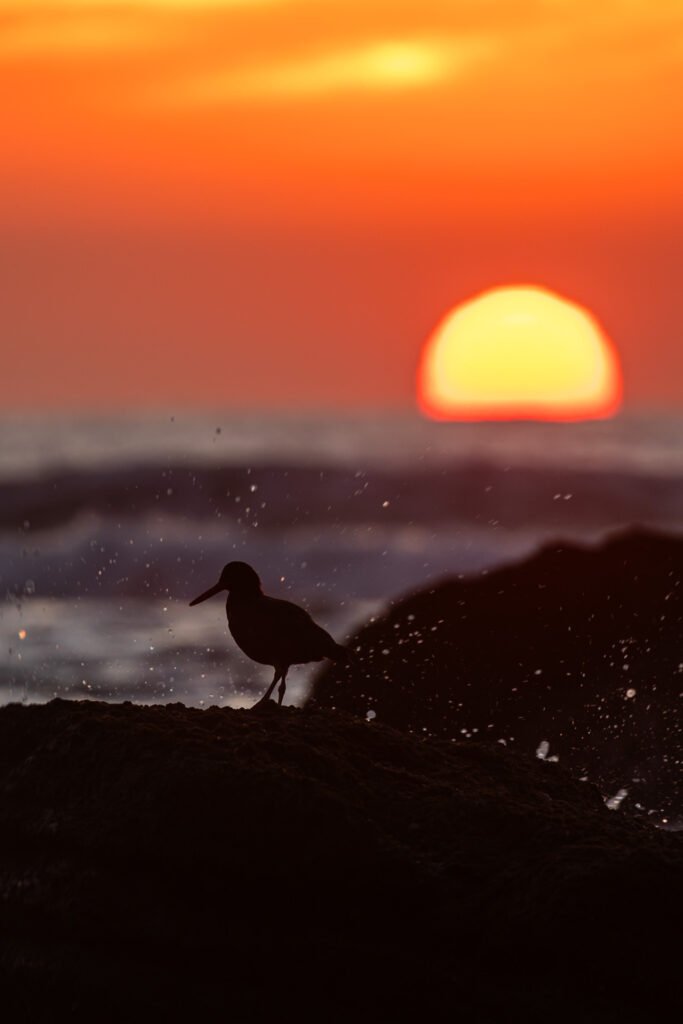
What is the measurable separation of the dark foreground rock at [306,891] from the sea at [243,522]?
6.87 meters

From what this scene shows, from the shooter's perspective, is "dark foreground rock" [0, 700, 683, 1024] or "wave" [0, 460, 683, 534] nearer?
"dark foreground rock" [0, 700, 683, 1024]

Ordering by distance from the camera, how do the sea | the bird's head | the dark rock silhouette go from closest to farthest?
the bird's head < the dark rock silhouette < the sea

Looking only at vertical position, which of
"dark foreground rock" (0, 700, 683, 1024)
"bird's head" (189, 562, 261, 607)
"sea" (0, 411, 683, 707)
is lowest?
"dark foreground rock" (0, 700, 683, 1024)

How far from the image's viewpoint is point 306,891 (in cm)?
420

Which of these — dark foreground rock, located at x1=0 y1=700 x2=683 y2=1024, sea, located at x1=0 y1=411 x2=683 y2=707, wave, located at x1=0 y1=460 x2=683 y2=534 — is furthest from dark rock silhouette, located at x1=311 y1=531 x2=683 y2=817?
wave, located at x1=0 y1=460 x2=683 y2=534

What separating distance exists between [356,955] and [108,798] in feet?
2.88

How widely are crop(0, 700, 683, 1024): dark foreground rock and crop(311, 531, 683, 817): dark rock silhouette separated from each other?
4.28 m

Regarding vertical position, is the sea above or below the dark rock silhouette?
above

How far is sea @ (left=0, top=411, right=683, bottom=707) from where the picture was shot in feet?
57.7

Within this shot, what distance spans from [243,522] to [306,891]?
31.1m

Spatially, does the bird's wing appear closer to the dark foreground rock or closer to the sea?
the dark foreground rock

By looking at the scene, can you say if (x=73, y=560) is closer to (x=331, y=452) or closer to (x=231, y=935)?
(x=331, y=452)

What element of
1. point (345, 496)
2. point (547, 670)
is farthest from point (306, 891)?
point (345, 496)

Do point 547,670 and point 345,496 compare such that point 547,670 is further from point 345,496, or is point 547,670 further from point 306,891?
point 345,496
